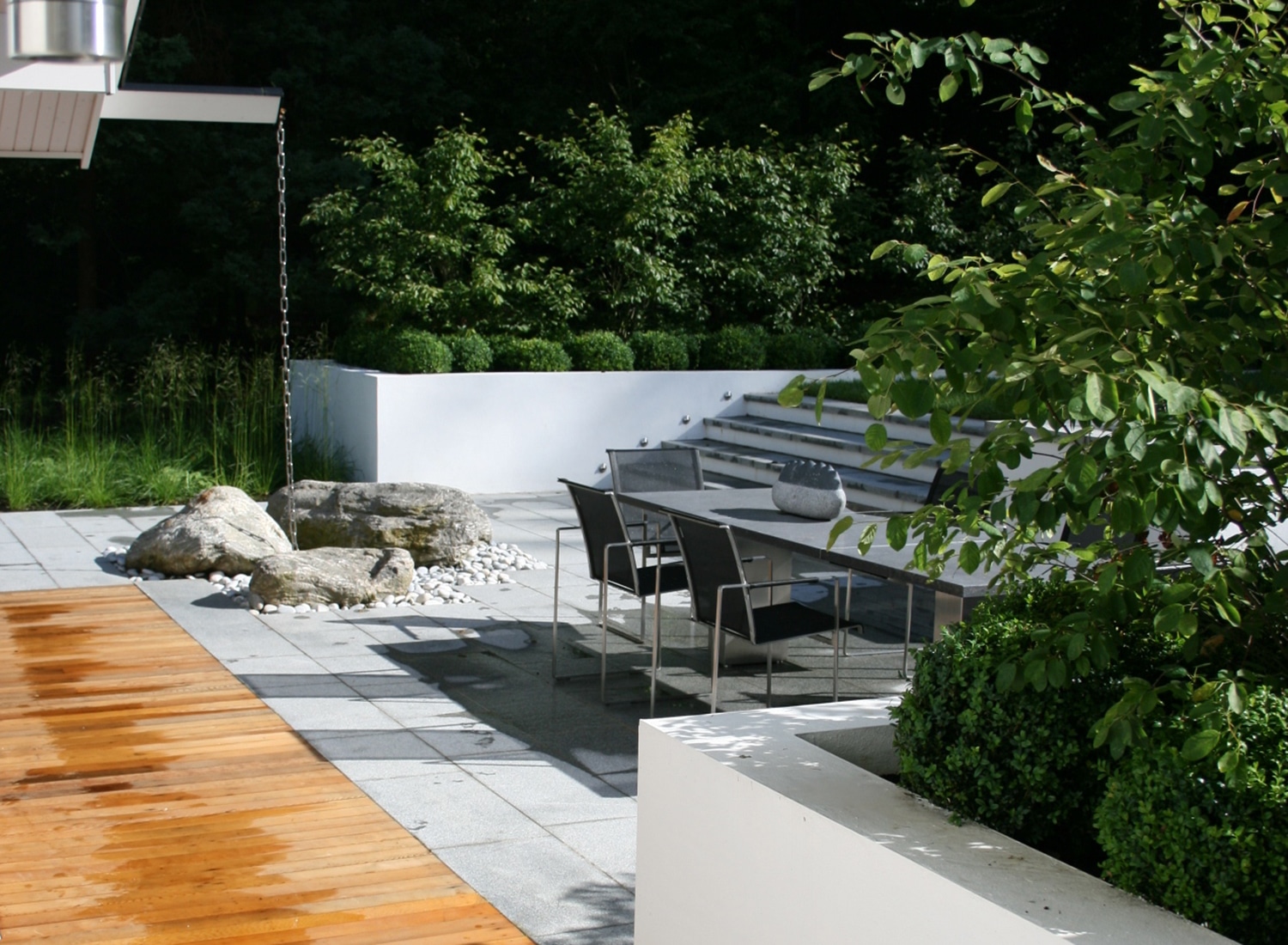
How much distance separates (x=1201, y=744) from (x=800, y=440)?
9.65 m

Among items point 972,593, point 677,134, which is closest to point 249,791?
point 972,593

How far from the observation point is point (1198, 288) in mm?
2447

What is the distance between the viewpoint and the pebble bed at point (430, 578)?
23.7 ft

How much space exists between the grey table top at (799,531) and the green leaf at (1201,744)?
1.89 metres

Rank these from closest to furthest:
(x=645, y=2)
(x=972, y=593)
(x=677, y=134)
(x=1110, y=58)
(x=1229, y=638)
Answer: (x=1229, y=638) → (x=972, y=593) → (x=677, y=134) → (x=1110, y=58) → (x=645, y=2)

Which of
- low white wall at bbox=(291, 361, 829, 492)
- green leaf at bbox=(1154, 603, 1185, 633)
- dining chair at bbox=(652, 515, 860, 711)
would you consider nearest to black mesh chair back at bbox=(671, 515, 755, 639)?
dining chair at bbox=(652, 515, 860, 711)

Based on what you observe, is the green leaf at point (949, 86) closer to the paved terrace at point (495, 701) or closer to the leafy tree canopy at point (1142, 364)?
the leafy tree canopy at point (1142, 364)

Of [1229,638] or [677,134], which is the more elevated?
[677,134]

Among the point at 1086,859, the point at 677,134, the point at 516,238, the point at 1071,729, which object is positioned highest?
the point at 677,134

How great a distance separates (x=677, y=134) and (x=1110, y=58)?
623cm

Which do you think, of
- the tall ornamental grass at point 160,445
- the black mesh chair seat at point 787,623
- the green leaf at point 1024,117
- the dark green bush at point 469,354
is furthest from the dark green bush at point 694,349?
the green leaf at point 1024,117

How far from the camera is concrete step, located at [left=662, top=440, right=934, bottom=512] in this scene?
32.3 feet

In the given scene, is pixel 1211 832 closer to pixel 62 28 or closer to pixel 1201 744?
pixel 1201 744

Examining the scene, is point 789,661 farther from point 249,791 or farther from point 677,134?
point 677,134
